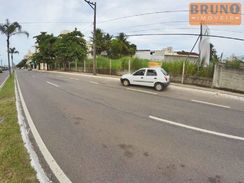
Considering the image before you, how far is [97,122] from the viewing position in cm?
649

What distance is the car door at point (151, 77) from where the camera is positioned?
14.6 meters

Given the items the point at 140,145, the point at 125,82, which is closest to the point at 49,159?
the point at 140,145

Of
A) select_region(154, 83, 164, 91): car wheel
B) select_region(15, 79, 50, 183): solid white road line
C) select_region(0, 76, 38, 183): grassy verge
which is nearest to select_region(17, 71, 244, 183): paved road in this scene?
select_region(15, 79, 50, 183): solid white road line

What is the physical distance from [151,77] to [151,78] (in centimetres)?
7

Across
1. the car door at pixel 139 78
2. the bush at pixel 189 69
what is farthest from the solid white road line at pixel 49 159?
the bush at pixel 189 69

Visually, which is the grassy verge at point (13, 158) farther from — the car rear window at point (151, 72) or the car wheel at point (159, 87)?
the car rear window at point (151, 72)

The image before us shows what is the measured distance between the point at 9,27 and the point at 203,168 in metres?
36.3

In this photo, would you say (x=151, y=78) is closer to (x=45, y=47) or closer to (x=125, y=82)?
(x=125, y=82)

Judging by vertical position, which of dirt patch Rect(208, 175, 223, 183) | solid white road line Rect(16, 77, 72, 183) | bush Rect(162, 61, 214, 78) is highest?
bush Rect(162, 61, 214, 78)

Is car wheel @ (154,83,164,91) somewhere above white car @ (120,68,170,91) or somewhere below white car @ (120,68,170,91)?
below

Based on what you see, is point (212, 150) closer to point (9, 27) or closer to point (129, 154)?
point (129, 154)

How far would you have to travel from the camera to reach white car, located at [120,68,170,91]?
14.3 metres

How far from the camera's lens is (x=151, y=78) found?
577 inches

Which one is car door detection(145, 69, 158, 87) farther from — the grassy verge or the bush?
the grassy verge
